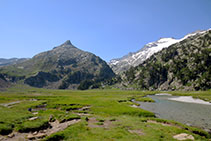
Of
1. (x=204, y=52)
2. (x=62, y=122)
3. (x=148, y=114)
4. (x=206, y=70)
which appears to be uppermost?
(x=204, y=52)

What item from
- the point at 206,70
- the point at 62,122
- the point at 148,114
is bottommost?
the point at 148,114

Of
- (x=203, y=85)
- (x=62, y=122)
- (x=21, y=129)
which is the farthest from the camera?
(x=203, y=85)

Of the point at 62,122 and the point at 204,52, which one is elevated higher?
the point at 204,52

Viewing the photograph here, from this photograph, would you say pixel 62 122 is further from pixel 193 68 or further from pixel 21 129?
pixel 193 68

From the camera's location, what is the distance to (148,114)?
1737 inches

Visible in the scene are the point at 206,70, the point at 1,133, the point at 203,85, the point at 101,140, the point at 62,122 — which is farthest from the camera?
the point at 206,70

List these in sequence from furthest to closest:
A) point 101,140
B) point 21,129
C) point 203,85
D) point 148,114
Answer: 1. point 203,85
2. point 148,114
3. point 21,129
4. point 101,140

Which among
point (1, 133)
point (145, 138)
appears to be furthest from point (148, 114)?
point (1, 133)

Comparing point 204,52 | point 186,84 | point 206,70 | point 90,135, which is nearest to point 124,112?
point 90,135

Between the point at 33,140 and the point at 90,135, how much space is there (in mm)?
8355

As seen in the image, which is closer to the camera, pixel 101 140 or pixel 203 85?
pixel 101 140

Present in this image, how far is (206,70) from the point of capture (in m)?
181

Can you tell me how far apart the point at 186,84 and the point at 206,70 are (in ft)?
106

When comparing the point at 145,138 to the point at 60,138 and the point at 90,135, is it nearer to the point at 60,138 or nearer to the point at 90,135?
the point at 90,135
